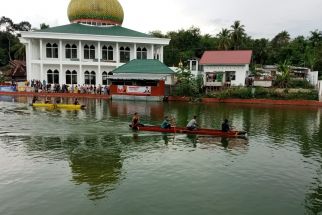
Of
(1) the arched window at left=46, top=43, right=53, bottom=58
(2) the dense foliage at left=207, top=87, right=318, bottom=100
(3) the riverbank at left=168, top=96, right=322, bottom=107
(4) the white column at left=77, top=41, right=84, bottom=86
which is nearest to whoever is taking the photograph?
(3) the riverbank at left=168, top=96, right=322, bottom=107

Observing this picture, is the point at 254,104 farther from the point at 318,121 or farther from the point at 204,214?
the point at 204,214

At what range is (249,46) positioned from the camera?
79.4 meters

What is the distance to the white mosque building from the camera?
5900 centimetres

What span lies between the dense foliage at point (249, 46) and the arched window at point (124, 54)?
55.2 ft

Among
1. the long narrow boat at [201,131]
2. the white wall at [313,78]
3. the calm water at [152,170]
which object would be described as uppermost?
the white wall at [313,78]

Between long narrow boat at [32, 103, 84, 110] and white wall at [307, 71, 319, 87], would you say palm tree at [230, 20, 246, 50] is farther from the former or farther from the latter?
long narrow boat at [32, 103, 84, 110]

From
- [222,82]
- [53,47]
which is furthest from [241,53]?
[53,47]

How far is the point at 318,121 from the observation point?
33.8 metres

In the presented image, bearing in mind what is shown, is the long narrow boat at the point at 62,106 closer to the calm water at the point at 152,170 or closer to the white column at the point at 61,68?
the calm water at the point at 152,170

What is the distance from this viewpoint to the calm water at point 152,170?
13.6 m

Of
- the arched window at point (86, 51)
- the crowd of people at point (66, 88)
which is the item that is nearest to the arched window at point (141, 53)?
the arched window at point (86, 51)

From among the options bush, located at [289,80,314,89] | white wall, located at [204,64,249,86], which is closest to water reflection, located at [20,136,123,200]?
white wall, located at [204,64,249,86]

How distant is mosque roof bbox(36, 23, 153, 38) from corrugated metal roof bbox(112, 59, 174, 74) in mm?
6965

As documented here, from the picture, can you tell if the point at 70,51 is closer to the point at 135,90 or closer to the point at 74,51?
the point at 74,51
